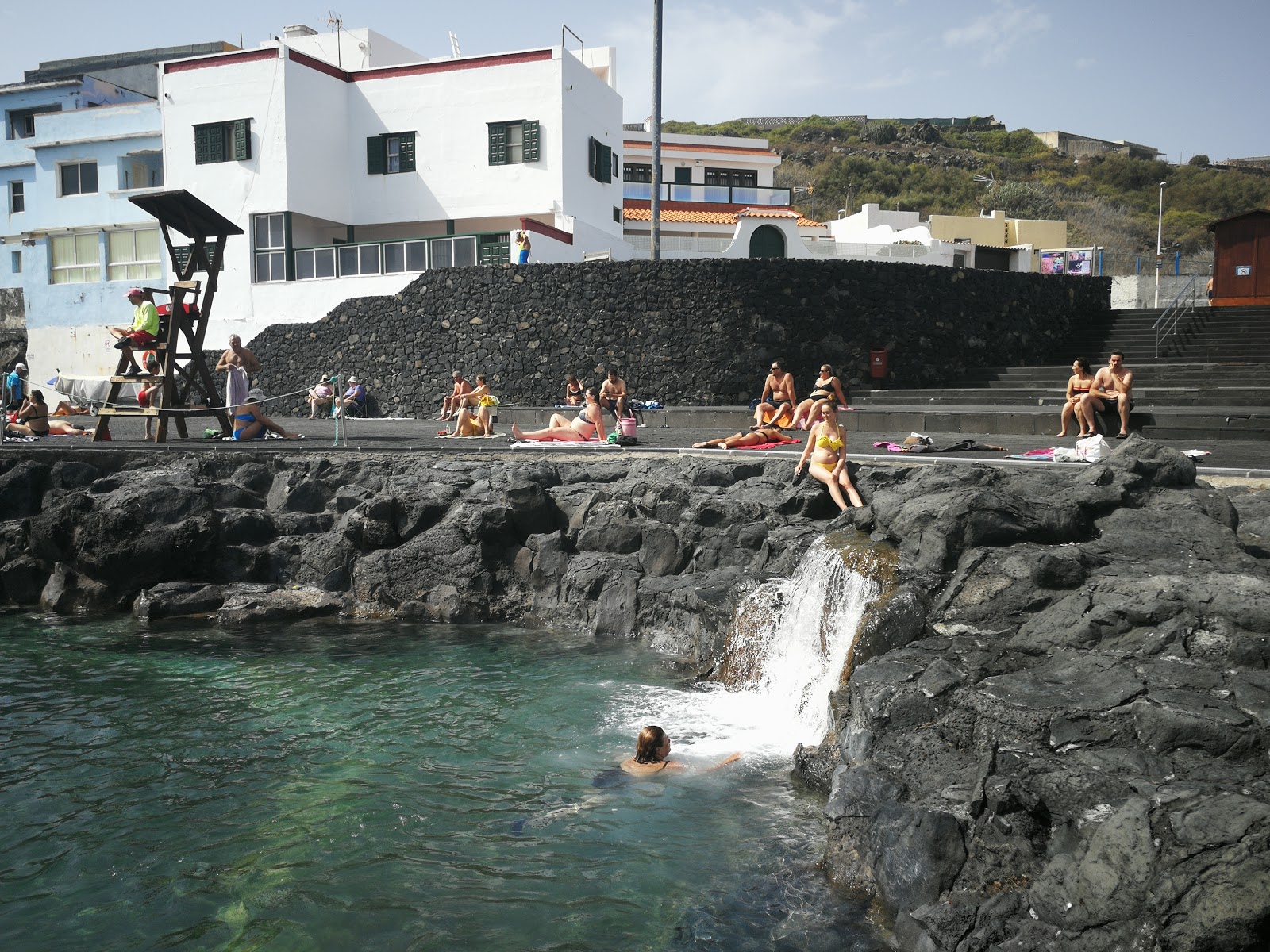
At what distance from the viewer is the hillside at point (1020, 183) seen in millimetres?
56281

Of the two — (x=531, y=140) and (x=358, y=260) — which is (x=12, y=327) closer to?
(x=358, y=260)

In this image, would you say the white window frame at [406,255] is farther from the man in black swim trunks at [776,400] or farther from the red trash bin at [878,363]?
the red trash bin at [878,363]

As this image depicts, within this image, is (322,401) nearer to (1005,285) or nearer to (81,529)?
(81,529)

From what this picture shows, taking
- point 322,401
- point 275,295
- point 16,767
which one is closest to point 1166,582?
point 16,767

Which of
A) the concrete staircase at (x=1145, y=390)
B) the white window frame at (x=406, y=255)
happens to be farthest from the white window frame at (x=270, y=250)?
the concrete staircase at (x=1145, y=390)

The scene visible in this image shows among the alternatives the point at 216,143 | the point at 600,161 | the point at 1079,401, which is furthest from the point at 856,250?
the point at 216,143

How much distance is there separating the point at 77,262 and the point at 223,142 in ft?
25.8

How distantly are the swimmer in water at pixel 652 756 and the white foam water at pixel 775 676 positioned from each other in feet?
0.95

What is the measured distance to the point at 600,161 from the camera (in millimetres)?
29188

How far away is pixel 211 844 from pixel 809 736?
4497 mm

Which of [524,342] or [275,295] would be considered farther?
[275,295]

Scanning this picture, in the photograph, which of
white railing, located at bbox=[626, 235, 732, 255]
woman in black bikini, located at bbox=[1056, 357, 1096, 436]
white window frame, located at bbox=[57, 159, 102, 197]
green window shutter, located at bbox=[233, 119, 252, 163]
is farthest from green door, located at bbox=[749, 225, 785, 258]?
white window frame, located at bbox=[57, 159, 102, 197]

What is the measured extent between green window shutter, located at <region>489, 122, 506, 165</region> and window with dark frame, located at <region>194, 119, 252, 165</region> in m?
6.28

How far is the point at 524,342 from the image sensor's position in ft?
74.6
